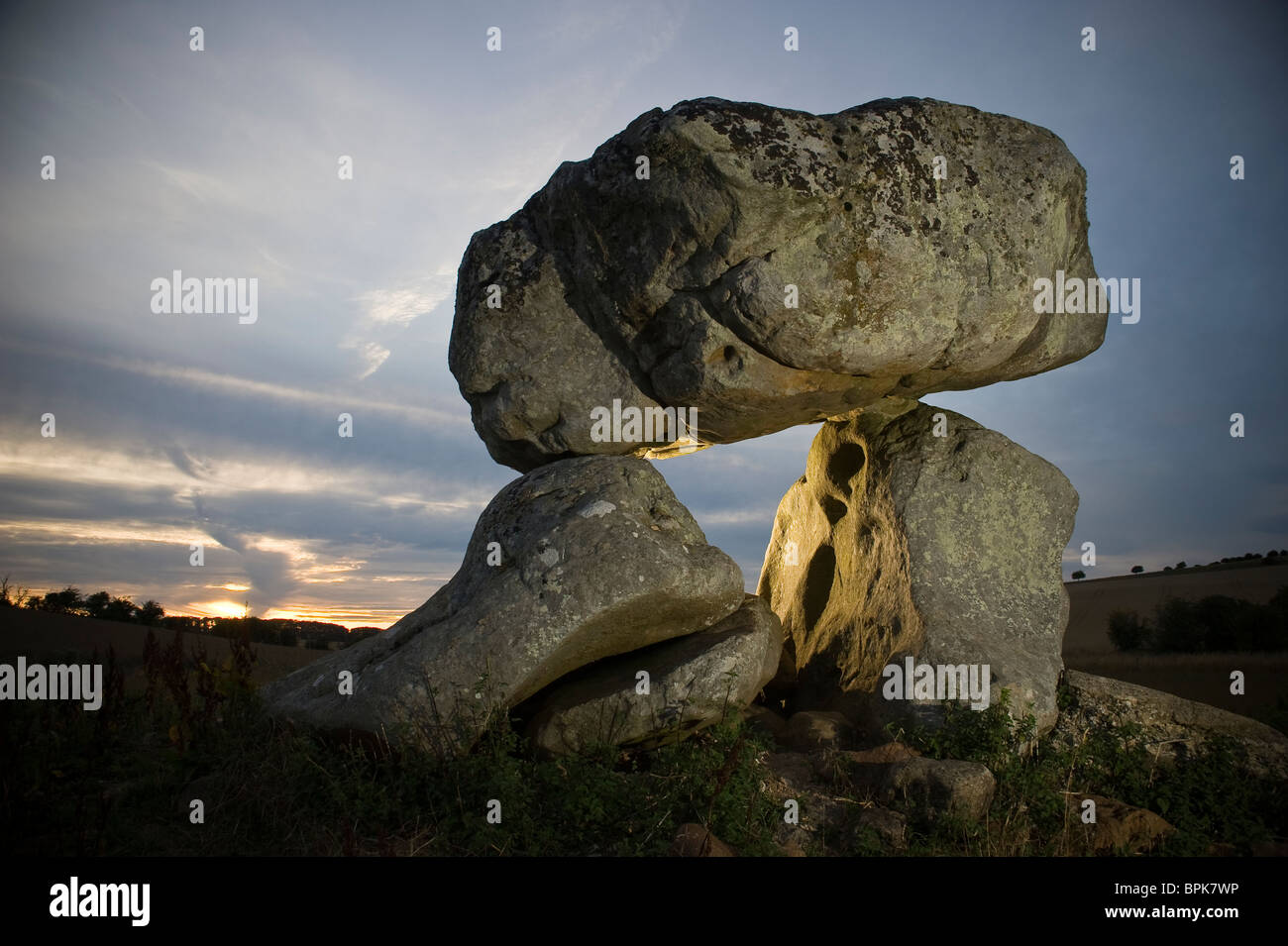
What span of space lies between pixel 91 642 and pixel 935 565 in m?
13.9

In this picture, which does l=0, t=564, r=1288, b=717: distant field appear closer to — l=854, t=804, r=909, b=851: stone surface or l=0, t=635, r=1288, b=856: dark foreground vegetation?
l=0, t=635, r=1288, b=856: dark foreground vegetation

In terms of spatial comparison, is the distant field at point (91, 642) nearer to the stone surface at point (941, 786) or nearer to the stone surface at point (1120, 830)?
the stone surface at point (941, 786)

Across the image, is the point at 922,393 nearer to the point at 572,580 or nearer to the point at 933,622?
the point at 933,622

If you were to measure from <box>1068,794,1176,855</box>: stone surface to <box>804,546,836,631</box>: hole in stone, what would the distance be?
3.72 m

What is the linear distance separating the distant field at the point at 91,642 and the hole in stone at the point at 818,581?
5852 mm

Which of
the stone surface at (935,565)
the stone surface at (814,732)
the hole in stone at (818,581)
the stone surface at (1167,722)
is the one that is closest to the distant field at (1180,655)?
the stone surface at (1167,722)

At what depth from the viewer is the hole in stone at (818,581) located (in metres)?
10.2

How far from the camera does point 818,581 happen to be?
34.1 ft

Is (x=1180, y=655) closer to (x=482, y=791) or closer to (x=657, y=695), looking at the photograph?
(x=657, y=695)

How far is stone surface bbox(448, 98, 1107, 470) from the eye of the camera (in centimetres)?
753

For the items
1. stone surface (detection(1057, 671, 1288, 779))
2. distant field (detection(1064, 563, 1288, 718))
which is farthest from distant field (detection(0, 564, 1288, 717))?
stone surface (detection(1057, 671, 1288, 779))
